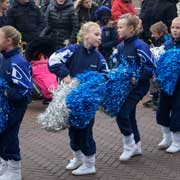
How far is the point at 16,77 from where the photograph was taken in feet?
16.6

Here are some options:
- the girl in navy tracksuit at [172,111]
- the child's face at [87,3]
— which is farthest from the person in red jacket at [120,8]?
the girl in navy tracksuit at [172,111]

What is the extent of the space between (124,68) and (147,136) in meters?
1.63

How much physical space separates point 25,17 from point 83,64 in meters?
4.39

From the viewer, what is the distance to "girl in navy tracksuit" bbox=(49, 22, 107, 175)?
5407 millimetres

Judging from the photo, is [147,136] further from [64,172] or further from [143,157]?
[64,172]

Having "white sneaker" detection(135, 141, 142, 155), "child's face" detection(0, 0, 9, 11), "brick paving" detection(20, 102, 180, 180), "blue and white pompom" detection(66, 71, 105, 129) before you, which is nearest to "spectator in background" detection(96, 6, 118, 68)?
"child's face" detection(0, 0, 9, 11)

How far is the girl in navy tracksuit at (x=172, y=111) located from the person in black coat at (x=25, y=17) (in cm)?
391

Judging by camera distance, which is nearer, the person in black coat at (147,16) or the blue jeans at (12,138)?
the blue jeans at (12,138)

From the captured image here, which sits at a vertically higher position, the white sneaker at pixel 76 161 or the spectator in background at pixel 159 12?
the spectator in background at pixel 159 12

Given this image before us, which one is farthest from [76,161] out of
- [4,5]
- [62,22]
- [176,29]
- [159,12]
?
[159,12]

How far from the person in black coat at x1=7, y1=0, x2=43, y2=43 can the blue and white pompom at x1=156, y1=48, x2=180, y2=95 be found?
410 cm

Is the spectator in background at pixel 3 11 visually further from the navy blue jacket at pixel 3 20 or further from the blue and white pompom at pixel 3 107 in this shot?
the blue and white pompom at pixel 3 107

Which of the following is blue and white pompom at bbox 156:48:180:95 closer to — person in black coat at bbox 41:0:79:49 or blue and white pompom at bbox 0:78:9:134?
blue and white pompom at bbox 0:78:9:134

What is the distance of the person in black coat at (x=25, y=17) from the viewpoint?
375 inches
